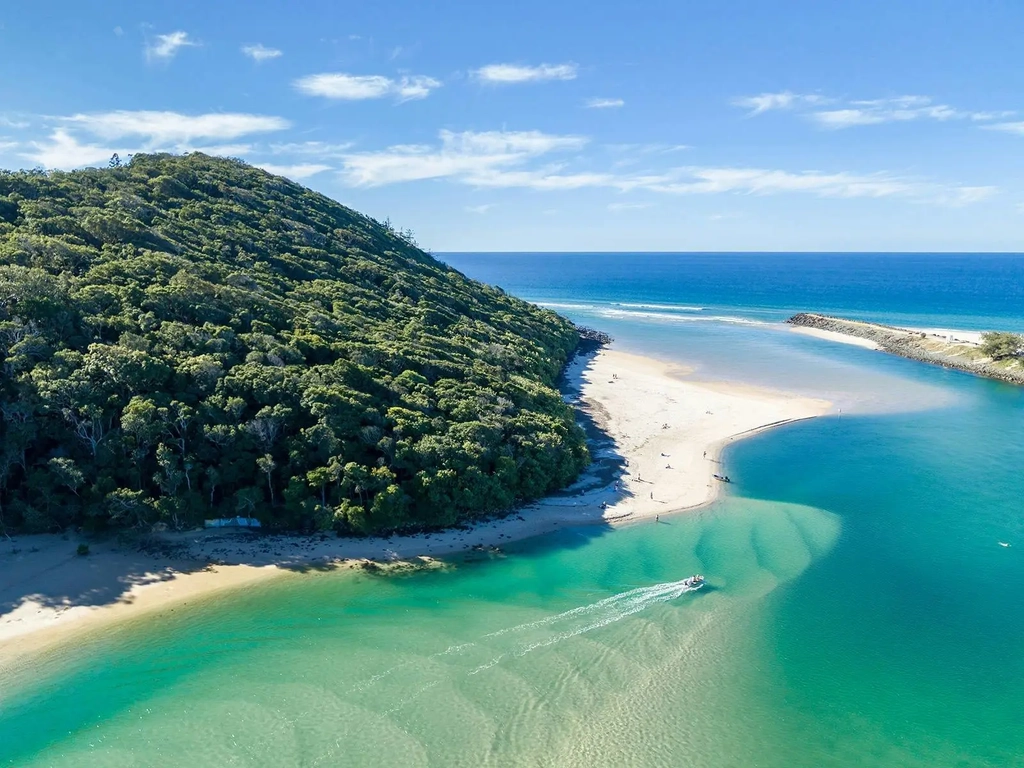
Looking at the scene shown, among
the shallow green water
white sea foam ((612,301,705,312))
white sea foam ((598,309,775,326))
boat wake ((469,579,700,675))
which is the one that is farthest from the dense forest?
white sea foam ((612,301,705,312))

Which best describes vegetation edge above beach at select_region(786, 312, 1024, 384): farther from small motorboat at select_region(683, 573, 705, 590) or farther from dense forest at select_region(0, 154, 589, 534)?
small motorboat at select_region(683, 573, 705, 590)

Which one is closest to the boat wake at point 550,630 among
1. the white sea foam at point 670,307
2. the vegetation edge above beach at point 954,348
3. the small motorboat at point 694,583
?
the small motorboat at point 694,583

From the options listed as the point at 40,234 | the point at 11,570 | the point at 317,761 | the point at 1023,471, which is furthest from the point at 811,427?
the point at 40,234

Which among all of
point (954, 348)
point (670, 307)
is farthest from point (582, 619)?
point (670, 307)

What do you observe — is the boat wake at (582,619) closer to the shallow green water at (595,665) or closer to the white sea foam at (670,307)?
the shallow green water at (595,665)

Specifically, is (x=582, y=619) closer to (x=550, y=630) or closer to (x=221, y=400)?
(x=550, y=630)
